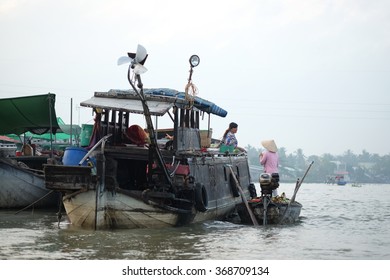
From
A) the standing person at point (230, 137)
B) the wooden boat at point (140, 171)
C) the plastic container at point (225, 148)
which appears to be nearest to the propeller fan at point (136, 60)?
the wooden boat at point (140, 171)

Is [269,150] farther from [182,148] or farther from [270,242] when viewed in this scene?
[270,242]

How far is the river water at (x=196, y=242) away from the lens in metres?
8.98

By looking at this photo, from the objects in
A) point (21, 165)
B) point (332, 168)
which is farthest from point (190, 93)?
point (332, 168)

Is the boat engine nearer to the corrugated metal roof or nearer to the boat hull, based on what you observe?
the boat hull

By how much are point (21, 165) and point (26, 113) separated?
1165 mm

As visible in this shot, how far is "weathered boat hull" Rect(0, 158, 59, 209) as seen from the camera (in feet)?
48.6

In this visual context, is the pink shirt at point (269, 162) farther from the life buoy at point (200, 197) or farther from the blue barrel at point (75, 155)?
the blue barrel at point (75, 155)

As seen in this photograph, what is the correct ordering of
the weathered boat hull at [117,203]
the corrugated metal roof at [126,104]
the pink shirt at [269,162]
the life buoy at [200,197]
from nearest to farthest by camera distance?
1. the weathered boat hull at [117,203]
2. the corrugated metal roof at [126,104]
3. the life buoy at [200,197]
4. the pink shirt at [269,162]

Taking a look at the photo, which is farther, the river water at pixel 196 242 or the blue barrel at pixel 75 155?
the blue barrel at pixel 75 155

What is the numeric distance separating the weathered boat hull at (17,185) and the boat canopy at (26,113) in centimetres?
104

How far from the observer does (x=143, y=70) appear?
955cm

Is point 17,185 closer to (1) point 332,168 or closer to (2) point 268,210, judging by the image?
(2) point 268,210

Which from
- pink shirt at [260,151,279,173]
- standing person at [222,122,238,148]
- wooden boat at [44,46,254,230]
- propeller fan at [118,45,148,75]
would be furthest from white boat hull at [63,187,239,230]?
standing person at [222,122,238,148]

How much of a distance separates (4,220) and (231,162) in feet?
15.3
